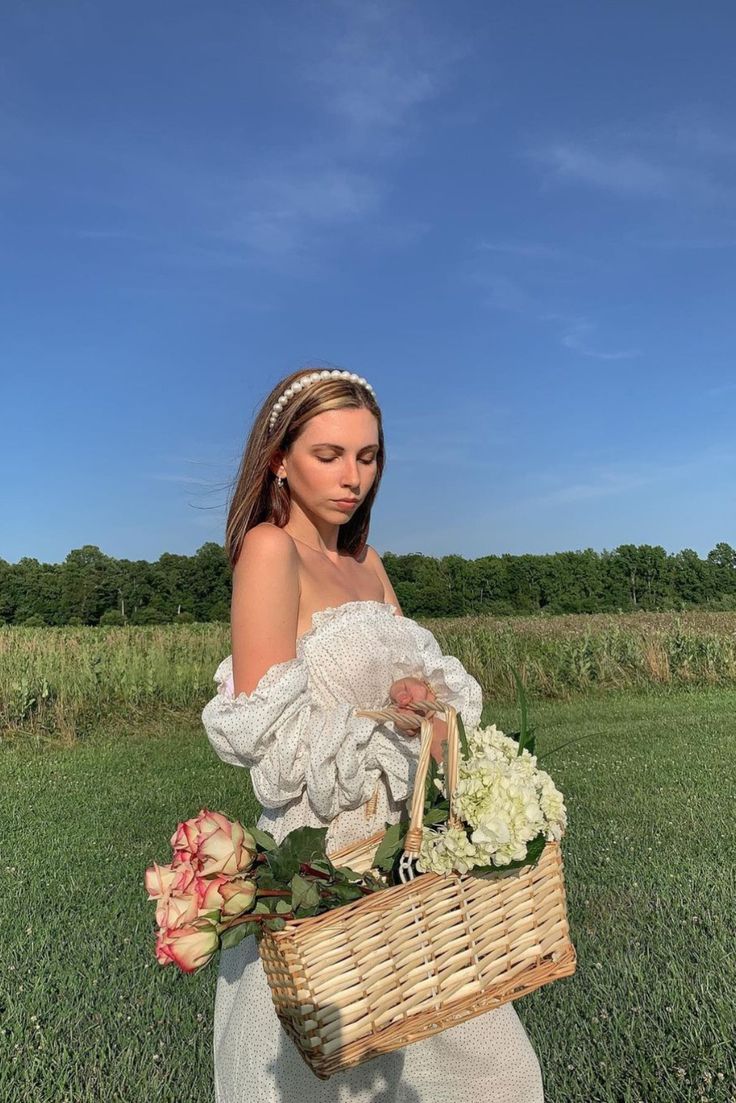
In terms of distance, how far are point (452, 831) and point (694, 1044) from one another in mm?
2135

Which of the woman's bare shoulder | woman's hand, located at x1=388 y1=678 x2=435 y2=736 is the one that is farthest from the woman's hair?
woman's hand, located at x1=388 y1=678 x2=435 y2=736

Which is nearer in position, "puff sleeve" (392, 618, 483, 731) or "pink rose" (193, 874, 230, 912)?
"pink rose" (193, 874, 230, 912)

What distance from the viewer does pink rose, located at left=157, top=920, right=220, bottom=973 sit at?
154 cm

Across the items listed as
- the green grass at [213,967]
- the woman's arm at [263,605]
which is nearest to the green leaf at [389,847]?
the woman's arm at [263,605]

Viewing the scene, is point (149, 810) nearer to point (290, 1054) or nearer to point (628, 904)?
point (628, 904)

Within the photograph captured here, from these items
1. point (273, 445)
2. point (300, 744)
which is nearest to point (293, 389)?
point (273, 445)

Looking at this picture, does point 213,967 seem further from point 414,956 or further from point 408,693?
point 414,956

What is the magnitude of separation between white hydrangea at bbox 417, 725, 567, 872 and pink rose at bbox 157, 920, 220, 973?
0.39 m

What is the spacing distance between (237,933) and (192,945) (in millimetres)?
79

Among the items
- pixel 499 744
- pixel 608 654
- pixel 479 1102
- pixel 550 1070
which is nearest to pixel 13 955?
pixel 550 1070

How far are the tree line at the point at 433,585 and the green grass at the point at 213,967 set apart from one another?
23.5m

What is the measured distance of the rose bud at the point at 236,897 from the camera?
1580 mm

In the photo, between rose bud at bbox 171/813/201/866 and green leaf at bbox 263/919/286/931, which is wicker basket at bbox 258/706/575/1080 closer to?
green leaf at bbox 263/919/286/931

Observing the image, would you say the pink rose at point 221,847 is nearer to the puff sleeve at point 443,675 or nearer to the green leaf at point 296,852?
the green leaf at point 296,852
